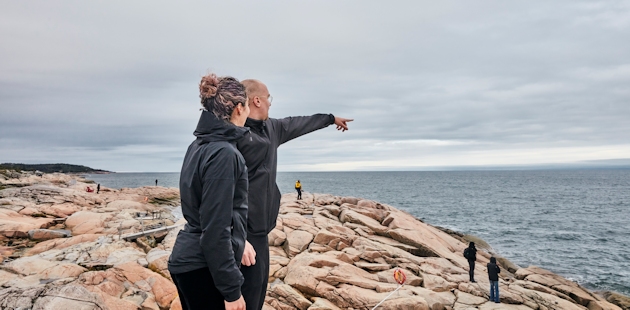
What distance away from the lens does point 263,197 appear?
138 inches

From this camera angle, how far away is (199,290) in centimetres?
276

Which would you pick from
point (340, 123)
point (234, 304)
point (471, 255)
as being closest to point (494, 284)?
point (471, 255)

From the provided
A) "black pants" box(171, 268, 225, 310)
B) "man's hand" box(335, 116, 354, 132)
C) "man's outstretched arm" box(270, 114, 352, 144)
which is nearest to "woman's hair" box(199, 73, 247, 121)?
"man's outstretched arm" box(270, 114, 352, 144)

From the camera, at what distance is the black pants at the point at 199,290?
2.73m

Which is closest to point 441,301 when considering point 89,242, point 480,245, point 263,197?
point 263,197

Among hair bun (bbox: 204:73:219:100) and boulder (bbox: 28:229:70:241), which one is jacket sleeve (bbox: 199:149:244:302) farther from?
boulder (bbox: 28:229:70:241)

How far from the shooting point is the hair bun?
291 cm

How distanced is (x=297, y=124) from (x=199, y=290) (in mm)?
2093

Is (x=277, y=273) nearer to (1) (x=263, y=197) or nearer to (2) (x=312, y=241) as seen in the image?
(2) (x=312, y=241)

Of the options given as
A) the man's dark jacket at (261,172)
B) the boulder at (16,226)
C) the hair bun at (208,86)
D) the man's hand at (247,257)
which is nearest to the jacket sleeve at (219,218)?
the man's hand at (247,257)

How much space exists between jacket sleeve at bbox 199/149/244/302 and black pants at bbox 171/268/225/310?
0.54 ft

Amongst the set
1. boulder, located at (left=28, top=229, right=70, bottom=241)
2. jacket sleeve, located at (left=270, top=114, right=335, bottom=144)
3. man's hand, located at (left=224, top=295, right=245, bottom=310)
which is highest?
jacket sleeve, located at (left=270, top=114, right=335, bottom=144)

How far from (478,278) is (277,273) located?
8655mm

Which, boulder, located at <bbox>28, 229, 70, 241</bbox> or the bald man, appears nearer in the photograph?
the bald man
